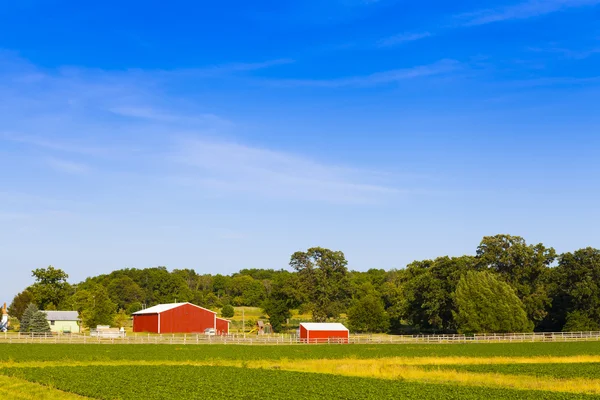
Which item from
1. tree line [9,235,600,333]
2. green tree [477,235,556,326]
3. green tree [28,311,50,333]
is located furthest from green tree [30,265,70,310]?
green tree [477,235,556,326]

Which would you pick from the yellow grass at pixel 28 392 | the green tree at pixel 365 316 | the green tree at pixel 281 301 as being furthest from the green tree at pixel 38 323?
the yellow grass at pixel 28 392

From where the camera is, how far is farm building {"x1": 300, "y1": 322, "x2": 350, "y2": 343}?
8300cm

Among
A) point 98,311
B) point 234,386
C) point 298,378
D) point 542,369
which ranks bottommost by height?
point 542,369

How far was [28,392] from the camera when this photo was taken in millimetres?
28984

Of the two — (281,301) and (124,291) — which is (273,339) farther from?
(124,291)

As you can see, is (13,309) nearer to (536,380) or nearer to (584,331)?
(584,331)

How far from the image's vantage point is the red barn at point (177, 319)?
94.2 meters

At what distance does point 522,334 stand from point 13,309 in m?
104

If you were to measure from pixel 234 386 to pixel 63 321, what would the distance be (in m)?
85.5

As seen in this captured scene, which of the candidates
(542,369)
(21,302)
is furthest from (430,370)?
(21,302)

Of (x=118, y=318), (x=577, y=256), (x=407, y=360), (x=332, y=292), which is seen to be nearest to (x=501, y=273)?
(x=577, y=256)

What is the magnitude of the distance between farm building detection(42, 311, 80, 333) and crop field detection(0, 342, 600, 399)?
5501 cm

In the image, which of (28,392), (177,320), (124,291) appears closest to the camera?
(28,392)

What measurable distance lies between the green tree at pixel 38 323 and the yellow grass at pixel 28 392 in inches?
2545
